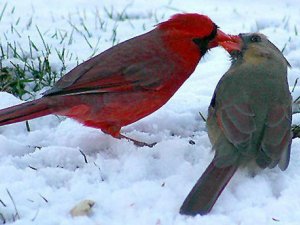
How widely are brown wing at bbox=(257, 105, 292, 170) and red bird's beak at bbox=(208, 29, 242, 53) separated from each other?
22.1 inches

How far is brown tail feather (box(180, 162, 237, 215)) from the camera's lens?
3900mm

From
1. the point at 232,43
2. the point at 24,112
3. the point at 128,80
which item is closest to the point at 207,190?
the point at 128,80

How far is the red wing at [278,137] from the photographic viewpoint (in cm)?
430

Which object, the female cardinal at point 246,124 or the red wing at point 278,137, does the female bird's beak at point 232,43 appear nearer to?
the female cardinal at point 246,124

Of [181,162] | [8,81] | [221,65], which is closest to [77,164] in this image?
[181,162]

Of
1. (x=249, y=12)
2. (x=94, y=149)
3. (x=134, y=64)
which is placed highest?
(x=134, y=64)

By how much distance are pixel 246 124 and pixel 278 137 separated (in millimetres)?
173

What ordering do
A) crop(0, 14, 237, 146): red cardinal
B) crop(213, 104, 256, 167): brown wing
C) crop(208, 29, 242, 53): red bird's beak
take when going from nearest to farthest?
crop(213, 104, 256, 167): brown wing < crop(0, 14, 237, 146): red cardinal < crop(208, 29, 242, 53): red bird's beak

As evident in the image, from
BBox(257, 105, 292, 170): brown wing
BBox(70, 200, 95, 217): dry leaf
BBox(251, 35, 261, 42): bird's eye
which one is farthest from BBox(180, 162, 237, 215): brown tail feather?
BBox(251, 35, 261, 42): bird's eye

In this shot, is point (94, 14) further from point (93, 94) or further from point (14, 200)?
point (14, 200)

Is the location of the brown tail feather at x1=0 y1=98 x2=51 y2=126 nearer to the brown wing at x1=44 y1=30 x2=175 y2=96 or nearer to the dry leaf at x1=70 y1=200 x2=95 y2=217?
the brown wing at x1=44 y1=30 x2=175 y2=96

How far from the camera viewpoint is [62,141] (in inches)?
186

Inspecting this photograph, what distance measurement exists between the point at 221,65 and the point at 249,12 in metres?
1.68

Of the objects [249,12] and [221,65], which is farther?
[249,12]
